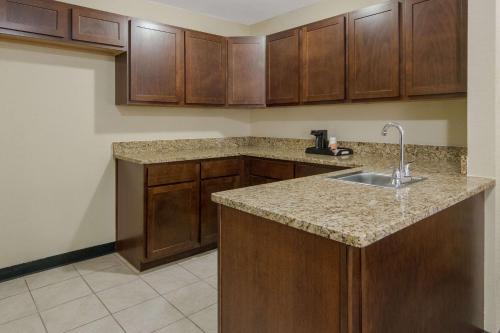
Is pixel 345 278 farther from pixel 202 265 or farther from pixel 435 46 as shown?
pixel 202 265

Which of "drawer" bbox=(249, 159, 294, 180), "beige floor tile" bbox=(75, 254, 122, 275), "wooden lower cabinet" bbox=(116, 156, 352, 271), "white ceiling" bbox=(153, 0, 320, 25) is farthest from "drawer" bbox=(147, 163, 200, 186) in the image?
"white ceiling" bbox=(153, 0, 320, 25)

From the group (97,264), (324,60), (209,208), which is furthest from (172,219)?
(324,60)

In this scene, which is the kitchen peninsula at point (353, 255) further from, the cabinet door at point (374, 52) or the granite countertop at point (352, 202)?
the cabinet door at point (374, 52)

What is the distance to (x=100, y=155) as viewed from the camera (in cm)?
322

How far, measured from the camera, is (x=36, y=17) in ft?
8.45

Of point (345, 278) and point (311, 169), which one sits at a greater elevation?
point (311, 169)

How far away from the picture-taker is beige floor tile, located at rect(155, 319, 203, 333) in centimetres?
208

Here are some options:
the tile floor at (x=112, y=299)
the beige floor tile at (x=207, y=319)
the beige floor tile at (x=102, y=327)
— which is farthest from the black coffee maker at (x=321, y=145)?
the beige floor tile at (x=102, y=327)

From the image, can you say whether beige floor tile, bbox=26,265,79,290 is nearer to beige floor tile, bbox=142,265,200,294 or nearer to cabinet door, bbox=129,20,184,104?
beige floor tile, bbox=142,265,200,294

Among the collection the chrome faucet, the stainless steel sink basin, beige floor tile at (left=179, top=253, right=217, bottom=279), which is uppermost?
the chrome faucet

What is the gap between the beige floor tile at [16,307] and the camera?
7.33 feet

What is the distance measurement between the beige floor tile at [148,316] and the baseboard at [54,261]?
3.57ft

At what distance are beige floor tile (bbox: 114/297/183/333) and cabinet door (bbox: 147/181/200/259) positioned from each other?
606mm

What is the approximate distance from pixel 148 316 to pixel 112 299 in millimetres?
375
